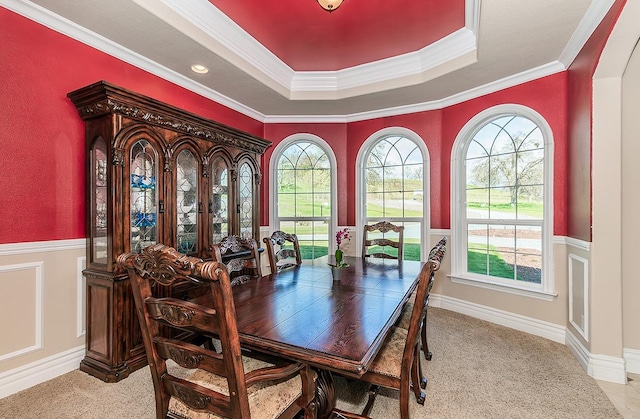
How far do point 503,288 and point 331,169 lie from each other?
2.70m

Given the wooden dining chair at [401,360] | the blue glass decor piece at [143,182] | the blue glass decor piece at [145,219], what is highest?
the blue glass decor piece at [143,182]

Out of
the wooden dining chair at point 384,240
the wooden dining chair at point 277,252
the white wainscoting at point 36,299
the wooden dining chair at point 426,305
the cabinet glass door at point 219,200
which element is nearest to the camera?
the wooden dining chair at point 426,305

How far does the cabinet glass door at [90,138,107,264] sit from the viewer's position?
243cm

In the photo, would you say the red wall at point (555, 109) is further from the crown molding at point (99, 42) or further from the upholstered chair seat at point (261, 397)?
the crown molding at point (99, 42)

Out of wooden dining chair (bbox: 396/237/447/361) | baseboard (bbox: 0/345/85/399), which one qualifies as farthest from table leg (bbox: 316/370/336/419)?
baseboard (bbox: 0/345/85/399)

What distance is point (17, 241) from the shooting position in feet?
7.08

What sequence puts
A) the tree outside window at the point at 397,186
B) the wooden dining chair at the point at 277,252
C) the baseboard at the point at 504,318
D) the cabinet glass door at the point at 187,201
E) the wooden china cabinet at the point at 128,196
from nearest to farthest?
1. the wooden china cabinet at the point at 128,196
2. the wooden dining chair at the point at 277,252
3. the cabinet glass door at the point at 187,201
4. the baseboard at the point at 504,318
5. the tree outside window at the point at 397,186

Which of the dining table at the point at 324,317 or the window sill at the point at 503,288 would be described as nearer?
the dining table at the point at 324,317

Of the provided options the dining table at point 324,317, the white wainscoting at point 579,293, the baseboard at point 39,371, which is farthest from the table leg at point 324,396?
the white wainscoting at point 579,293

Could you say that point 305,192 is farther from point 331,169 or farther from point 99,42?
point 99,42

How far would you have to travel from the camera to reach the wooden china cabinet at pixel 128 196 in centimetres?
229

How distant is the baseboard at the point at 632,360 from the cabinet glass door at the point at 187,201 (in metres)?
3.80

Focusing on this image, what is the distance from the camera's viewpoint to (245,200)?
375 centimetres

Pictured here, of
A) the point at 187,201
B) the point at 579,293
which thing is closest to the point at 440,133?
the point at 579,293
